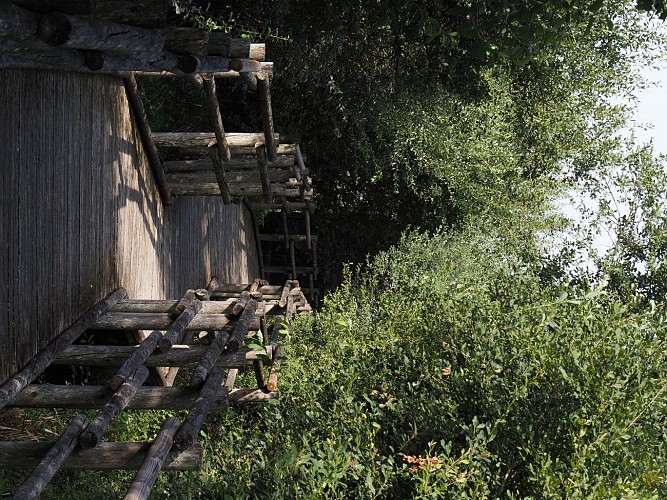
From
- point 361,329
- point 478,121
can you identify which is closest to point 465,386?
point 361,329

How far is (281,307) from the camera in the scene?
12758 millimetres

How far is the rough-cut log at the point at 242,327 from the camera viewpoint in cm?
784

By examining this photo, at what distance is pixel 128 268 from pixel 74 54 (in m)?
4.30

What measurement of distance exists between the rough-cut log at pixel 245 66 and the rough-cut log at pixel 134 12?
269 cm

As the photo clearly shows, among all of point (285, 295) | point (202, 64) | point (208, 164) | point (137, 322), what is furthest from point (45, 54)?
point (285, 295)

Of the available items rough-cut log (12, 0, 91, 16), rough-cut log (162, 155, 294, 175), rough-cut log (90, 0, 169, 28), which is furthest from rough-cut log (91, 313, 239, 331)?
rough-cut log (12, 0, 91, 16)

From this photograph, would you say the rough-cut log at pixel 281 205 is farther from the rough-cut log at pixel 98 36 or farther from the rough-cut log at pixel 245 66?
the rough-cut log at pixel 98 36

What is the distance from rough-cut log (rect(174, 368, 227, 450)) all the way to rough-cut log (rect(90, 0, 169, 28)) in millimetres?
2613

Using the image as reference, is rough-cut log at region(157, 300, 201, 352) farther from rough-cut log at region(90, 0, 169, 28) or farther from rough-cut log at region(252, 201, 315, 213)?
rough-cut log at region(252, 201, 315, 213)

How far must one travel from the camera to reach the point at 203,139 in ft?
31.7

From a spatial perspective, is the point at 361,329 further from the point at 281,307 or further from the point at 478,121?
the point at 478,121

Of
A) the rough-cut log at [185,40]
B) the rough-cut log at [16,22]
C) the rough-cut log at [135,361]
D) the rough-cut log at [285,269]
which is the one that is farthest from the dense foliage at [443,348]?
the rough-cut log at [285,269]

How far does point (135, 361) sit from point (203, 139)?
11.7 feet

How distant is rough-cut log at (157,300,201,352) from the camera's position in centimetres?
736
